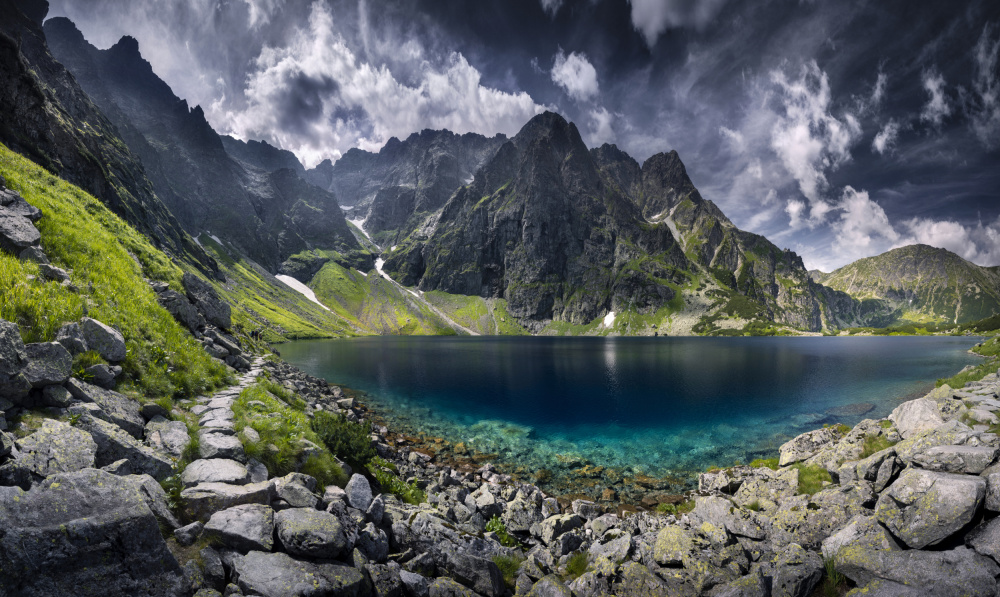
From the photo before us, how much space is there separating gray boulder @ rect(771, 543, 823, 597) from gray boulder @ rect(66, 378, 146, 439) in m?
16.4

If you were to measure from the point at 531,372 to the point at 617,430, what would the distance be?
41449mm

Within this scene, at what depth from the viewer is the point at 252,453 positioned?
32.9 feet

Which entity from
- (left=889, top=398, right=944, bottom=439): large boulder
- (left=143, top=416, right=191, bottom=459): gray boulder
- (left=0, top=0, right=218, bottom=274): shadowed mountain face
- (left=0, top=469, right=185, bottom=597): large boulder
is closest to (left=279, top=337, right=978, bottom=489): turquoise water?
(left=889, top=398, right=944, bottom=439): large boulder

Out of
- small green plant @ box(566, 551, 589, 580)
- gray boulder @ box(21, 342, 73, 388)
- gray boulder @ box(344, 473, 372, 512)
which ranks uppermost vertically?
gray boulder @ box(21, 342, 73, 388)

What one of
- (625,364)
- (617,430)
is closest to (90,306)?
(617,430)

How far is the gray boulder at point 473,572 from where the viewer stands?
380 inches

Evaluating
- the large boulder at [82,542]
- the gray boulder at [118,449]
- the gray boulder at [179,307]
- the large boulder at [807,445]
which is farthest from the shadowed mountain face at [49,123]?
the large boulder at [807,445]

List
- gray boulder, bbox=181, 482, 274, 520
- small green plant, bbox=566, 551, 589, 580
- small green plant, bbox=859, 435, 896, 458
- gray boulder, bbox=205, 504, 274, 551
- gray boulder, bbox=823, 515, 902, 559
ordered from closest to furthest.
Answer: gray boulder, bbox=205, 504, 274, 551
gray boulder, bbox=181, 482, 274, 520
gray boulder, bbox=823, 515, 902, 559
small green plant, bbox=566, 551, 589, 580
small green plant, bbox=859, 435, 896, 458

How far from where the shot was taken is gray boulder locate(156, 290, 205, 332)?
666 inches

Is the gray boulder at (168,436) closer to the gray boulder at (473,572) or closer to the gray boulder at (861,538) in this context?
the gray boulder at (473,572)

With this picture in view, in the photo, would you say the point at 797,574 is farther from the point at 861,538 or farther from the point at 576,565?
the point at 576,565

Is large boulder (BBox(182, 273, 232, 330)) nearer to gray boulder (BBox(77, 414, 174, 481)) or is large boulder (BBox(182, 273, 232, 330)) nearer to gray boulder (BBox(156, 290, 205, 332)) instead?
gray boulder (BBox(156, 290, 205, 332))

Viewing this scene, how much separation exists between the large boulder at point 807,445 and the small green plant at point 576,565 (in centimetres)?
1641

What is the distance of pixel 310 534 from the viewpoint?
7.11m
